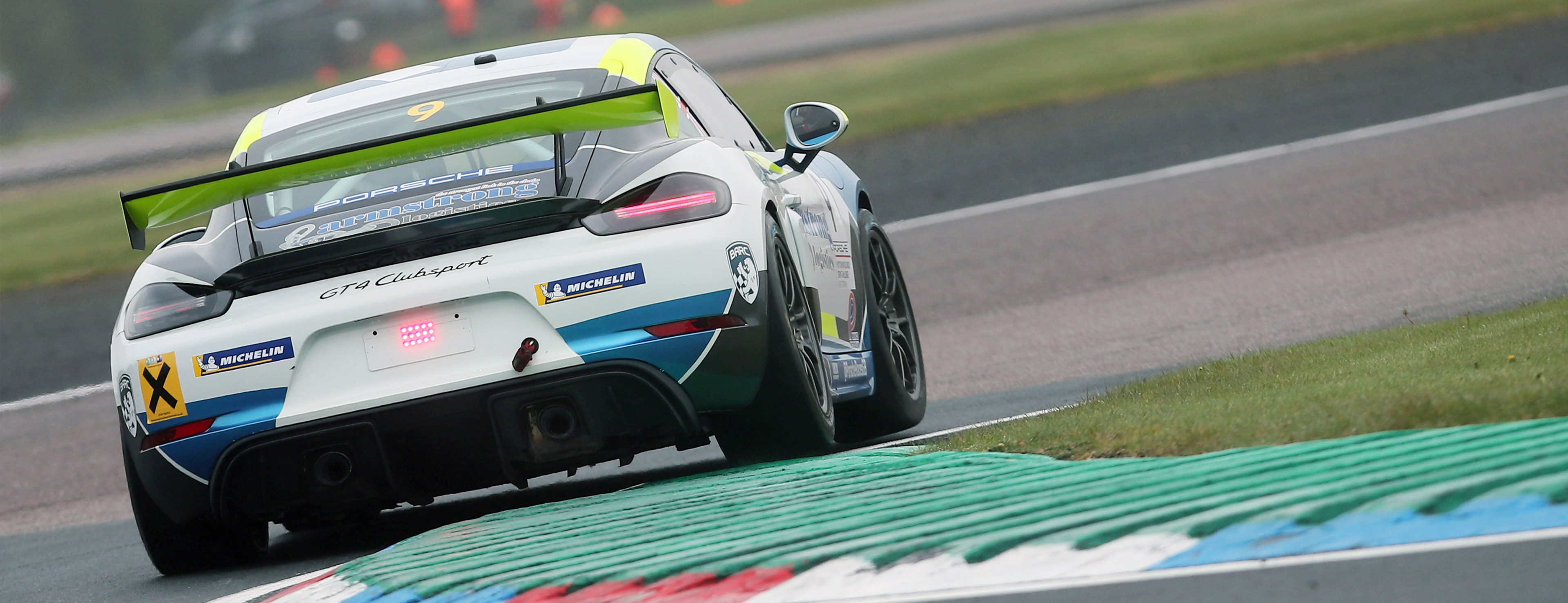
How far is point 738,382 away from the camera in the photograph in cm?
528

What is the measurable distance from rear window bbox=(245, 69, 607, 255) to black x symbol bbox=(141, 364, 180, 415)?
41 cm

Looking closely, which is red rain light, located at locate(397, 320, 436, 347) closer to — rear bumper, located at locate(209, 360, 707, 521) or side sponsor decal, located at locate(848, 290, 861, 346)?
rear bumper, located at locate(209, 360, 707, 521)

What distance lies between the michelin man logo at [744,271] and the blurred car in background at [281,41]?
2301cm

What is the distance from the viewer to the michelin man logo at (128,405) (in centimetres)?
540

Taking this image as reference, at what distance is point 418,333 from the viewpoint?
17.0 feet

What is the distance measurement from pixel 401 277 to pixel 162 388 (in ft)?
2.38

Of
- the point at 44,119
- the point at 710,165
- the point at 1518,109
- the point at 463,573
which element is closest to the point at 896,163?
the point at 1518,109

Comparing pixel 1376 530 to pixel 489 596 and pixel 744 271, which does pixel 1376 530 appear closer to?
pixel 489 596

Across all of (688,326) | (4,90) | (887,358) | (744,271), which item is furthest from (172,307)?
(4,90)

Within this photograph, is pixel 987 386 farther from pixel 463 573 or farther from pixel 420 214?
pixel 463 573

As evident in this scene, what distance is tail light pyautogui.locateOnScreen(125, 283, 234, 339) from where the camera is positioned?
533cm

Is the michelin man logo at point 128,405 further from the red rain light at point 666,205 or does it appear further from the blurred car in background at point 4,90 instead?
the blurred car in background at point 4,90

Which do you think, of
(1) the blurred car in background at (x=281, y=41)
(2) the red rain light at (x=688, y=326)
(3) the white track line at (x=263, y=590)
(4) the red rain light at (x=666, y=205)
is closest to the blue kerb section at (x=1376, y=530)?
(2) the red rain light at (x=688, y=326)

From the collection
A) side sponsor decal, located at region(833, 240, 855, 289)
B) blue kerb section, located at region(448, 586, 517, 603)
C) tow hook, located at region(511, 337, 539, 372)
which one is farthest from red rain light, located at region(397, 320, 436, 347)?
side sponsor decal, located at region(833, 240, 855, 289)
